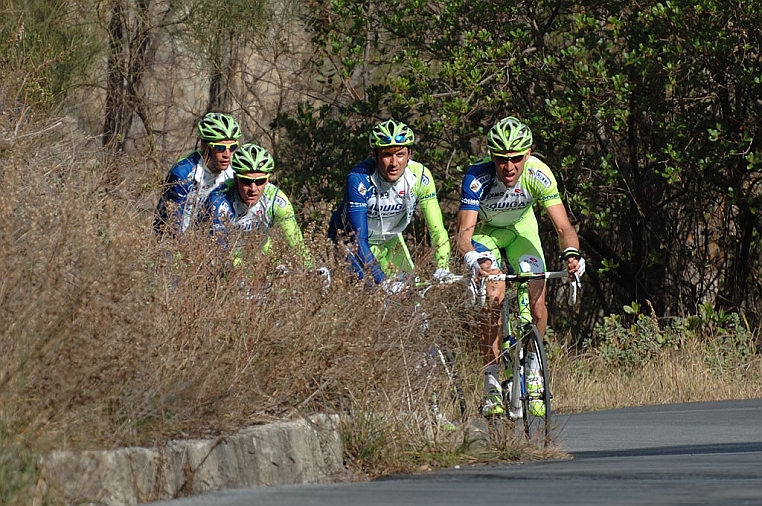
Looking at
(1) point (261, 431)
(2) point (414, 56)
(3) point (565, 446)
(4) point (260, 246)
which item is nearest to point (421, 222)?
(2) point (414, 56)

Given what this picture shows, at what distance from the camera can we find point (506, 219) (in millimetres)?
10047

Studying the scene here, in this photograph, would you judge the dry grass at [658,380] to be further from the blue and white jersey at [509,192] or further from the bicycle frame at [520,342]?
the bicycle frame at [520,342]

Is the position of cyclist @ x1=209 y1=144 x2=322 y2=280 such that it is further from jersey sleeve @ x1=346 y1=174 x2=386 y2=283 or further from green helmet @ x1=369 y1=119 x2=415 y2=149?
green helmet @ x1=369 y1=119 x2=415 y2=149

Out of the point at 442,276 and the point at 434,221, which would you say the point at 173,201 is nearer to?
the point at 434,221

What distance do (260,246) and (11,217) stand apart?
1793 mm

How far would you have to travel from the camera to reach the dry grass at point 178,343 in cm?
635

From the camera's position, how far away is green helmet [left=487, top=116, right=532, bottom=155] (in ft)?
31.8

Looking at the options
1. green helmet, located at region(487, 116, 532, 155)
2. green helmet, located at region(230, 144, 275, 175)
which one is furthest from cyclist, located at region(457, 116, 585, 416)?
green helmet, located at region(230, 144, 275, 175)

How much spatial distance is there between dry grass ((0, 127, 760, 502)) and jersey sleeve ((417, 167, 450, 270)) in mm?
257

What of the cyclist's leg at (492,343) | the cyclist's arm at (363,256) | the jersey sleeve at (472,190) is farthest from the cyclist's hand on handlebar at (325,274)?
the jersey sleeve at (472,190)

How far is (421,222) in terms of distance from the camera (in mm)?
18266

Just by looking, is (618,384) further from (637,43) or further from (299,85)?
(299,85)

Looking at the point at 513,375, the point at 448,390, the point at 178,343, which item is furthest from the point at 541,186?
the point at 178,343

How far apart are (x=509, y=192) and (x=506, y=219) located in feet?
0.65
